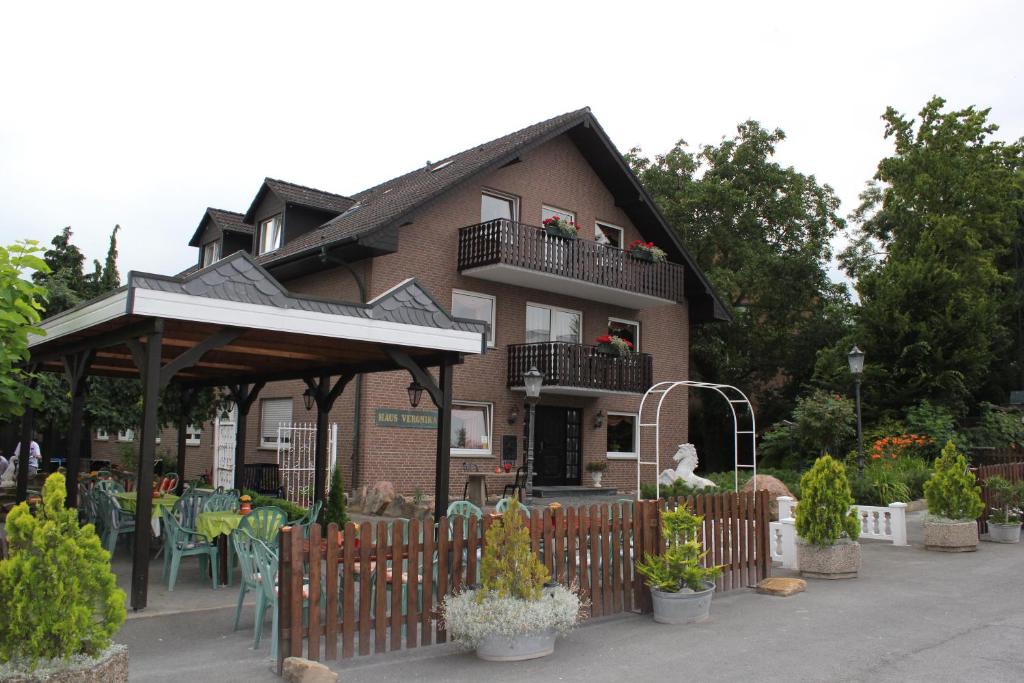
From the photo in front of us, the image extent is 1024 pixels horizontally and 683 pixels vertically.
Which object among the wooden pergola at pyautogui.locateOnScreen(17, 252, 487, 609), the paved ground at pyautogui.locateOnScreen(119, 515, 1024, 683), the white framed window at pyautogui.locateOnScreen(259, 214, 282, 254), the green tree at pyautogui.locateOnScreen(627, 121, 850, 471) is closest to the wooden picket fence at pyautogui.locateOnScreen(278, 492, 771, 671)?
the paved ground at pyautogui.locateOnScreen(119, 515, 1024, 683)

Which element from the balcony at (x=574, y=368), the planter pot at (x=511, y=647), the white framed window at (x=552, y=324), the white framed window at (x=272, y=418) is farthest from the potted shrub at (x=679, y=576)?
the white framed window at (x=272, y=418)

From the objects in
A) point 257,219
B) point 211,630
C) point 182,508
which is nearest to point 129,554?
point 182,508

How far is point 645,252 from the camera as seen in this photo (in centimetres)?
2253

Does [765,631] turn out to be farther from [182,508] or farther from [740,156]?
[740,156]

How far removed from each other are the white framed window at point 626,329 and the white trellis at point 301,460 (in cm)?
830

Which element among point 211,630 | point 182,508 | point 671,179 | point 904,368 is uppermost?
point 671,179

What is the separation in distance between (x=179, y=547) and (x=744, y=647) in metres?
5.64

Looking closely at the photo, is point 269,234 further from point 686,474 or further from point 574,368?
point 686,474

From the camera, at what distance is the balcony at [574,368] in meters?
20.0

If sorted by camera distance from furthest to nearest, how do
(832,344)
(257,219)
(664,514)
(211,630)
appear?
1. (832,344)
2. (257,219)
3. (664,514)
4. (211,630)

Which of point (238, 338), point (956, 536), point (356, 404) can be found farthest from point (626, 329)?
point (238, 338)

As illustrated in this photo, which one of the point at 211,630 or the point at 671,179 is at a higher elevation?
the point at 671,179

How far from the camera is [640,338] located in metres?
23.8

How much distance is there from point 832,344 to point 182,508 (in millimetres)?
25798
